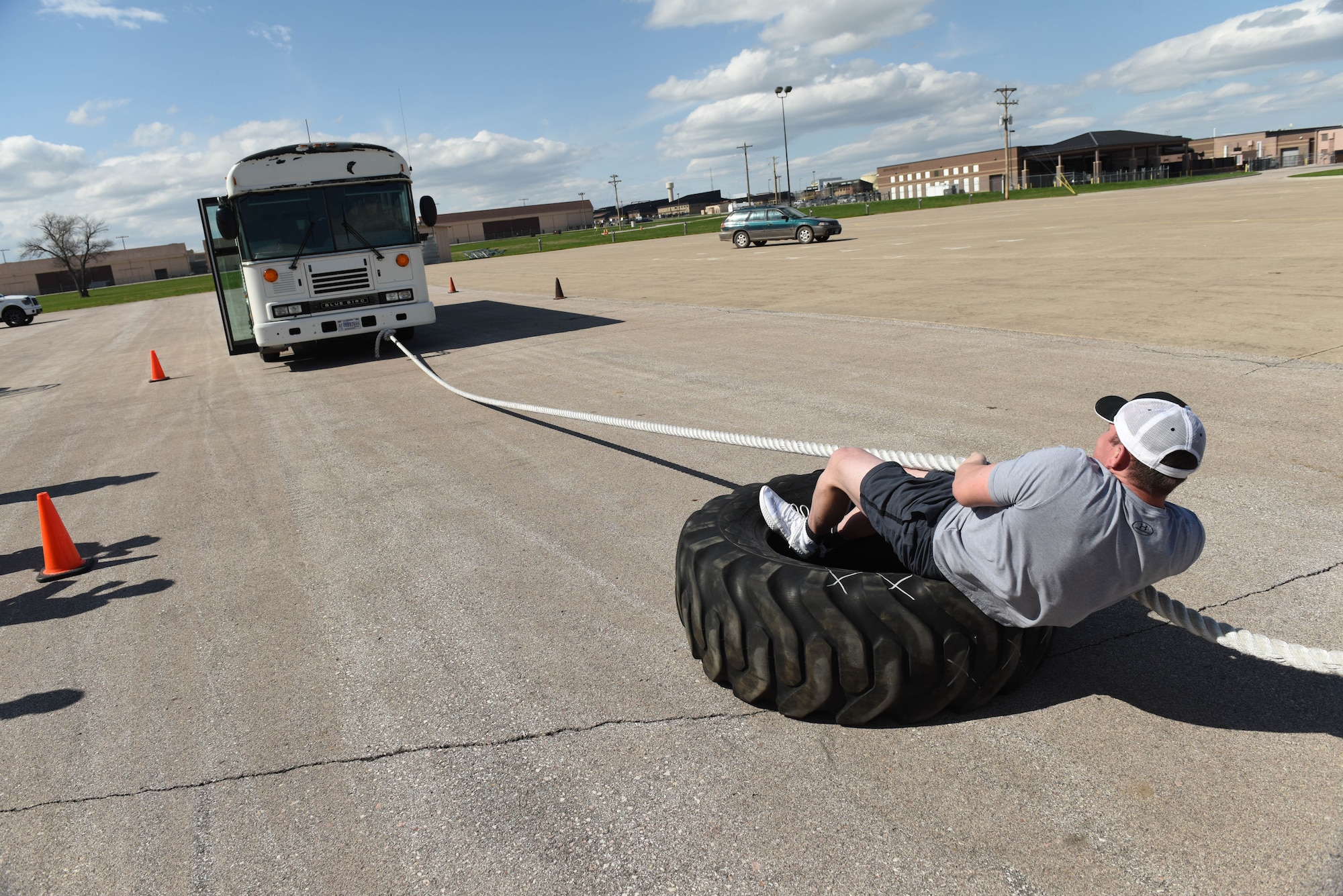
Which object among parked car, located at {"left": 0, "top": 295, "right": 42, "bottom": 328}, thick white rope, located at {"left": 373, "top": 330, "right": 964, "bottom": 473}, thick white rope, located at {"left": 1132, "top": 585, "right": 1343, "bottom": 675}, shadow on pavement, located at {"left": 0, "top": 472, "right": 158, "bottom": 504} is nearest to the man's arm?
thick white rope, located at {"left": 1132, "top": 585, "right": 1343, "bottom": 675}

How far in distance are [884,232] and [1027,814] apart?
4028 centimetres

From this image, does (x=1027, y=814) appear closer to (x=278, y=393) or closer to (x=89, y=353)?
(x=278, y=393)

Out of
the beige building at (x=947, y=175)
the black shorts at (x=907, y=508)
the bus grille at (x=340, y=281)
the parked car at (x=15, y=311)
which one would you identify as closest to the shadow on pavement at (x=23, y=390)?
the bus grille at (x=340, y=281)

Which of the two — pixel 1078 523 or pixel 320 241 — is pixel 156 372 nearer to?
pixel 320 241

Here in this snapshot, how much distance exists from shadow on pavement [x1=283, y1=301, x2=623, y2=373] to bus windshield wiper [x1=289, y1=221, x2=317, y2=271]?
142cm

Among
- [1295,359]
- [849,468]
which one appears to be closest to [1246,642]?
[849,468]

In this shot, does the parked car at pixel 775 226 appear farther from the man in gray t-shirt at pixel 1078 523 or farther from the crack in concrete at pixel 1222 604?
the man in gray t-shirt at pixel 1078 523

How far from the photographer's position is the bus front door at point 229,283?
13469 mm

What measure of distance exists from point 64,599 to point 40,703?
1387 mm

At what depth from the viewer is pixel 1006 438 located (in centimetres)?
646

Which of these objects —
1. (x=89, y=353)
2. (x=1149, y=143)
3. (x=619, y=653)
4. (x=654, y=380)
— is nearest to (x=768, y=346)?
(x=654, y=380)

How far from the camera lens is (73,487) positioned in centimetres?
739

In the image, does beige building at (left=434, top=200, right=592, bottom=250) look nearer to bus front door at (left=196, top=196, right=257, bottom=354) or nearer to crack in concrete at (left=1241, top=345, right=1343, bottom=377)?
bus front door at (left=196, top=196, right=257, bottom=354)

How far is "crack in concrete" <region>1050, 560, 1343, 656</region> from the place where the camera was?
354 centimetres
